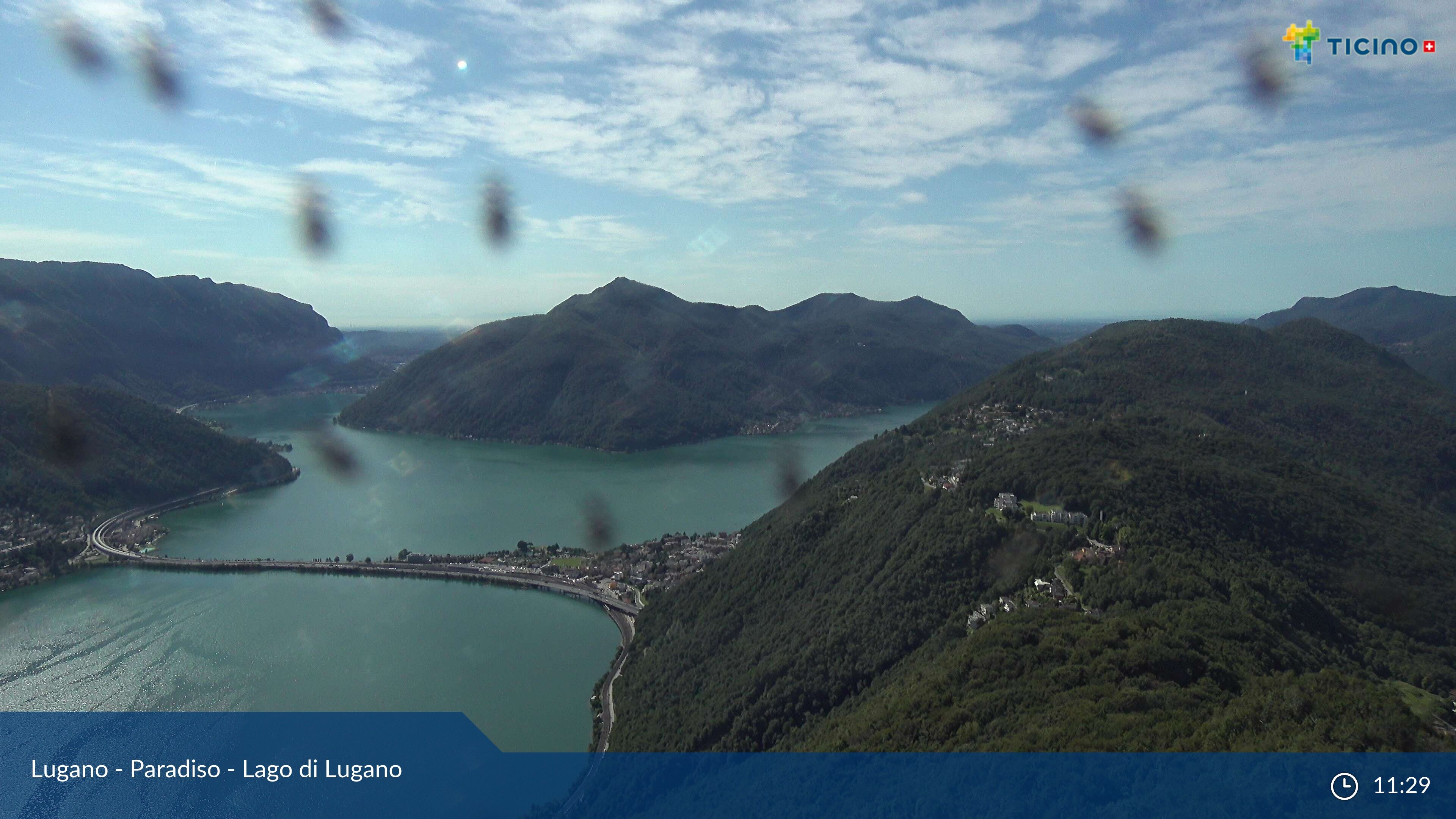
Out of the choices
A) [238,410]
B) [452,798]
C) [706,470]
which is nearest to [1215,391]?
[706,470]

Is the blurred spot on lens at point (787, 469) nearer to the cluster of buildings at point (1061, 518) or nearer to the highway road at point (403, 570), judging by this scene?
the highway road at point (403, 570)

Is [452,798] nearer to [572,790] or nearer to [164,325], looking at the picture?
[572,790]

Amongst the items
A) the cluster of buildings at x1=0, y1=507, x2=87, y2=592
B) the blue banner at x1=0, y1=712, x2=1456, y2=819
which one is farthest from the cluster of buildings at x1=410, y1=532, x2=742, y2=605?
the cluster of buildings at x1=0, y1=507, x2=87, y2=592

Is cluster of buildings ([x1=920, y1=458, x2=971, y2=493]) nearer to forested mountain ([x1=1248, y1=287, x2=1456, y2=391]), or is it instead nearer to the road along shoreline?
the road along shoreline

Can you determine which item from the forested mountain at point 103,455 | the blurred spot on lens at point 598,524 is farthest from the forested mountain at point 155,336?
the blurred spot on lens at point 598,524

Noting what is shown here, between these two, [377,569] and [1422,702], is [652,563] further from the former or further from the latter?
[1422,702]

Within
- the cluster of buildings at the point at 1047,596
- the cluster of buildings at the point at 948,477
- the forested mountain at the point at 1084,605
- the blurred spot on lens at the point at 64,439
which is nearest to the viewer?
the forested mountain at the point at 1084,605
